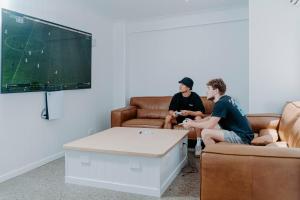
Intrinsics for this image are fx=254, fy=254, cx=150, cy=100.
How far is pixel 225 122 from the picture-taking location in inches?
106

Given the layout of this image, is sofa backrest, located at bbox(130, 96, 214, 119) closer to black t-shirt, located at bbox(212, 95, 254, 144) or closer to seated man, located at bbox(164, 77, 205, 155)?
seated man, located at bbox(164, 77, 205, 155)

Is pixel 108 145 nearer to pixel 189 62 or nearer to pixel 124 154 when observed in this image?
pixel 124 154

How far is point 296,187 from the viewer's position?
1.50 metres

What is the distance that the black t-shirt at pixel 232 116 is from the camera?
2.53 metres

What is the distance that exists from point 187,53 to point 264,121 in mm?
2287

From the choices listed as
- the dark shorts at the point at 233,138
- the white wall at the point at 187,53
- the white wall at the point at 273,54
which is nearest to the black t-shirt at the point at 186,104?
the white wall at the point at 187,53

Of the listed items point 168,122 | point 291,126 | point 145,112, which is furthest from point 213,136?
point 145,112

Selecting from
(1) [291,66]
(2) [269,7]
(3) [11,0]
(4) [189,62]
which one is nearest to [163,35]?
(4) [189,62]

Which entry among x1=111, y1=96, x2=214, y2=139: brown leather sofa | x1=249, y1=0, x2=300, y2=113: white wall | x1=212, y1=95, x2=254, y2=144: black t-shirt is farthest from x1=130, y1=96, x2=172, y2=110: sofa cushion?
x1=212, y1=95, x2=254, y2=144: black t-shirt

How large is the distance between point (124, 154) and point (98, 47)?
2.77 metres

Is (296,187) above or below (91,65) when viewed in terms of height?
below

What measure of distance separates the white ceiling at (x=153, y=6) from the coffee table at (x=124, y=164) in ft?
7.42

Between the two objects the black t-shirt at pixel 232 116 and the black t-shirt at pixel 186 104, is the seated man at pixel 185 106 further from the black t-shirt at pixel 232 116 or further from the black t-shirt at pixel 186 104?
the black t-shirt at pixel 232 116

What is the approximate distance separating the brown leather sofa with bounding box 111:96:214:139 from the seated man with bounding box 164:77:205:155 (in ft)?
0.77
